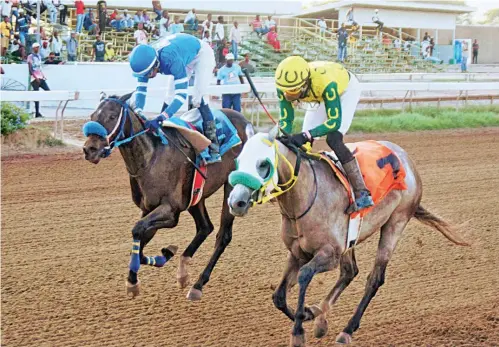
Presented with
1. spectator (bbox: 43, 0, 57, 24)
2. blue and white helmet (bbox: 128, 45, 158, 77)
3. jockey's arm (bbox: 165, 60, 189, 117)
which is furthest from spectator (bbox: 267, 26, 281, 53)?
blue and white helmet (bbox: 128, 45, 158, 77)

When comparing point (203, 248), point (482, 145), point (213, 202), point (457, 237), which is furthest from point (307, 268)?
point (482, 145)

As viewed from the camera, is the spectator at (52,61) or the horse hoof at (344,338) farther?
the spectator at (52,61)

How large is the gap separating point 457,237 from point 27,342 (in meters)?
3.38

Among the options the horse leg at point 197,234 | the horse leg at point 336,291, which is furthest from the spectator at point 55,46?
the horse leg at point 336,291

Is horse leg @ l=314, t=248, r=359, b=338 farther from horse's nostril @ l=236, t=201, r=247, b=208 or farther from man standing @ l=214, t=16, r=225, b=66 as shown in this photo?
man standing @ l=214, t=16, r=225, b=66

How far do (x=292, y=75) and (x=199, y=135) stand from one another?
65.0 inches

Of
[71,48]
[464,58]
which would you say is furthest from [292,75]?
[464,58]

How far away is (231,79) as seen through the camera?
14.9 meters

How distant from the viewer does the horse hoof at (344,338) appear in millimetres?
5074

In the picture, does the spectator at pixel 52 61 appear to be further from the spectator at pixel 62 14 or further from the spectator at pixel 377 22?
the spectator at pixel 377 22

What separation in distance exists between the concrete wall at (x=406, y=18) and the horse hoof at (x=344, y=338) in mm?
29902

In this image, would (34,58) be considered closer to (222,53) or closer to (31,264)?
(222,53)

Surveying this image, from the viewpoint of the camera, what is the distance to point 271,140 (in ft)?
14.5

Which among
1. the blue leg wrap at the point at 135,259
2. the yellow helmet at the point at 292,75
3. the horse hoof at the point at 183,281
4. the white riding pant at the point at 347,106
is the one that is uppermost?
the yellow helmet at the point at 292,75
